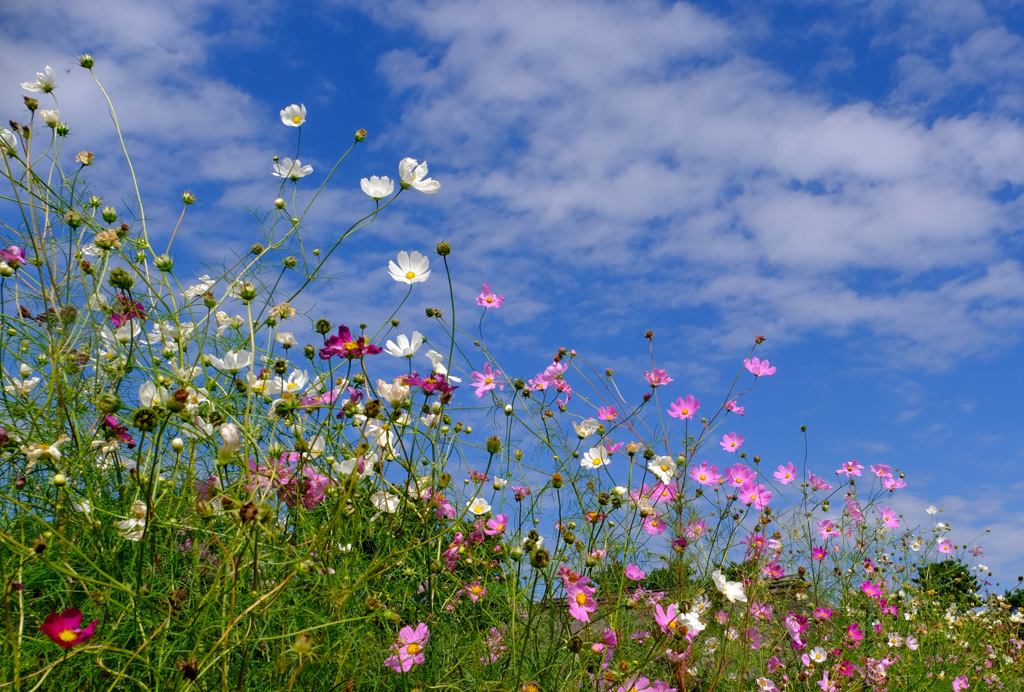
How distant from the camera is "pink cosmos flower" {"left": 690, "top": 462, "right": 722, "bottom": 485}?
8.47 ft

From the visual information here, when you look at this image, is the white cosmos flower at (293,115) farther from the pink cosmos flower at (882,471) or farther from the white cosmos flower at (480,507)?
the pink cosmos flower at (882,471)

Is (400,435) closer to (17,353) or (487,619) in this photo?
(487,619)

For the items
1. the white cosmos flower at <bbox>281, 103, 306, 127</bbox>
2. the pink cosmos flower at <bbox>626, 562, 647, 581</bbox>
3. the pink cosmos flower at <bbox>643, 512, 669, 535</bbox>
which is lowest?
the pink cosmos flower at <bbox>626, 562, 647, 581</bbox>

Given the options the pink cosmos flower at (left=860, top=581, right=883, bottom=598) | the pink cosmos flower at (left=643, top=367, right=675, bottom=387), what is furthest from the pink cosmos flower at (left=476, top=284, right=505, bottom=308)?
the pink cosmos flower at (left=860, top=581, right=883, bottom=598)

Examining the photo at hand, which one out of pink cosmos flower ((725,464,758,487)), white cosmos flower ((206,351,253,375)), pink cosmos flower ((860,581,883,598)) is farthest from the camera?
pink cosmos flower ((860,581,883,598))

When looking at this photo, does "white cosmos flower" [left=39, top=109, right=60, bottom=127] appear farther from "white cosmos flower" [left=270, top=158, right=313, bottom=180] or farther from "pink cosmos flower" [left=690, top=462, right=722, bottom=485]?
"pink cosmos flower" [left=690, top=462, right=722, bottom=485]

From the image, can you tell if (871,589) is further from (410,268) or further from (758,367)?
(410,268)

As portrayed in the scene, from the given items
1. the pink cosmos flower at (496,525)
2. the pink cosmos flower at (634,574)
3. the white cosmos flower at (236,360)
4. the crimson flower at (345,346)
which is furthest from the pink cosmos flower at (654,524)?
the white cosmos flower at (236,360)

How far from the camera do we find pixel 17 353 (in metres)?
2.43

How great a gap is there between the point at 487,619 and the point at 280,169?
1.64 meters

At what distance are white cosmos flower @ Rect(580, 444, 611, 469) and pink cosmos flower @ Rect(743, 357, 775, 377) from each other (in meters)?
0.79

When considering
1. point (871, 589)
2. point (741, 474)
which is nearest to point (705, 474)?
point (741, 474)

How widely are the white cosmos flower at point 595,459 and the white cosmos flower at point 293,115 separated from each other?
1.58 meters

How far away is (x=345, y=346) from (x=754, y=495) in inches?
60.4
